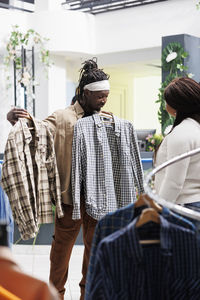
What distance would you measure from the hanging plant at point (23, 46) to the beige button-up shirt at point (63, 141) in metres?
7.49

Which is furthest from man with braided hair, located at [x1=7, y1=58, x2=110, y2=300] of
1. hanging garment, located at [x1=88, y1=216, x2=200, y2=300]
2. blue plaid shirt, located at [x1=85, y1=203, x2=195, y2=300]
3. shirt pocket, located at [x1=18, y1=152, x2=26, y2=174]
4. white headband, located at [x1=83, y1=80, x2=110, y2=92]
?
hanging garment, located at [x1=88, y1=216, x2=200, y2=300]

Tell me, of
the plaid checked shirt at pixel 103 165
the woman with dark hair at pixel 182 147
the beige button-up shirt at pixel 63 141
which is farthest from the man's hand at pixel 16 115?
the woman with dark hair at pixel 182 147

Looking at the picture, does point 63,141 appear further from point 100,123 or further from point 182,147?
point 182,147

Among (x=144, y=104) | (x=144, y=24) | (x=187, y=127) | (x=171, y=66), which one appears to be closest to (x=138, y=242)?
(x=187, y=127)

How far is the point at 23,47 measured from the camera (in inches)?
423

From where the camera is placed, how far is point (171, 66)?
333 inches

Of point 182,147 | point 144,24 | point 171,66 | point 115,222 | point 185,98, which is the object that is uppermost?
point 144,24

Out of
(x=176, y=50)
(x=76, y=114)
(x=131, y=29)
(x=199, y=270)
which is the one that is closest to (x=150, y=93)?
(x=131, y=29)

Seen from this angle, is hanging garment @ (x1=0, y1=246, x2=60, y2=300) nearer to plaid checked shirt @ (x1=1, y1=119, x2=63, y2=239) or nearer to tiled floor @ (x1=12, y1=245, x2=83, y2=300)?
plaid checked shirt @ (x1=1, y1=119, x2=63, y2=239)

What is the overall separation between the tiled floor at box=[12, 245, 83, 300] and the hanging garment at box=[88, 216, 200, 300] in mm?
2512

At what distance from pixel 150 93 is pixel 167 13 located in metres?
5.95

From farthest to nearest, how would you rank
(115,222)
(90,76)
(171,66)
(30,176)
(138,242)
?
(171,66), (90,76), (30,176), (115,222), (138,242)

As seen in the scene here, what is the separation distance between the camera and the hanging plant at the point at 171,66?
8.34 metres

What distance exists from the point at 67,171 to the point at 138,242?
171cm
